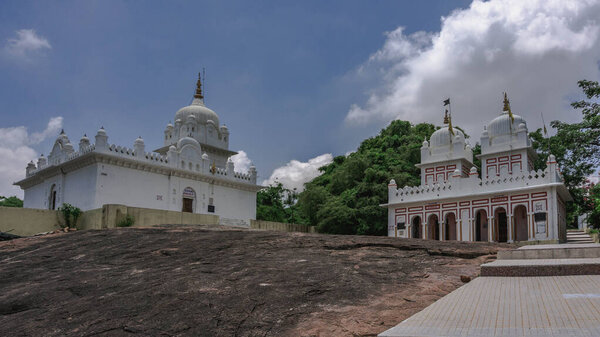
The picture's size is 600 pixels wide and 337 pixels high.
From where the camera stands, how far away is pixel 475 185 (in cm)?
3016

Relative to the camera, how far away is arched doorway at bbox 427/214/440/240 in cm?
3232

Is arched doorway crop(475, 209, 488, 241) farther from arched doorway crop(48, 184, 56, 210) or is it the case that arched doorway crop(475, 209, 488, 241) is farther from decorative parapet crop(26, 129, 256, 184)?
arched doorway crop(48, 184, 56, 210)

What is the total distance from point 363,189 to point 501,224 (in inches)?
393

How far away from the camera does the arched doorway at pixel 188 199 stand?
116 ft

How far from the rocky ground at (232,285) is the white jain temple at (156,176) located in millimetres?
18133

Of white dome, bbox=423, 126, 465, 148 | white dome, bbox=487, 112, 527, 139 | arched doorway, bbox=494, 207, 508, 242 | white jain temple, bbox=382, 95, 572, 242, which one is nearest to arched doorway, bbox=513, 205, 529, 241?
white jain temple, bbox=382, 95, 572, 242

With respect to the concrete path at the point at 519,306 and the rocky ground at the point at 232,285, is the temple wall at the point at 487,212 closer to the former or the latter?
the rocky ground at the point at 232,285

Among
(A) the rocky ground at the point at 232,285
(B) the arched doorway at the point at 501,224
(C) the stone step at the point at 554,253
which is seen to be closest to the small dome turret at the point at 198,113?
(B) the arched doorway at the point at 501,224

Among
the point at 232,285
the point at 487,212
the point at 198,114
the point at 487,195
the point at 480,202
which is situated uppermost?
the point at 198,114

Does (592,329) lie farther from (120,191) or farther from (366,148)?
(366,148)

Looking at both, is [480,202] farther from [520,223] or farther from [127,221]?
[127,221]

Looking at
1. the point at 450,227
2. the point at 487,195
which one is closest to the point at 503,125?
the point at 487,195

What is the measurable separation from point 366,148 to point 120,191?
24.9m

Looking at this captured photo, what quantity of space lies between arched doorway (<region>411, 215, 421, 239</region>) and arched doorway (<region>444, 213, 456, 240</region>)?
1725mm
